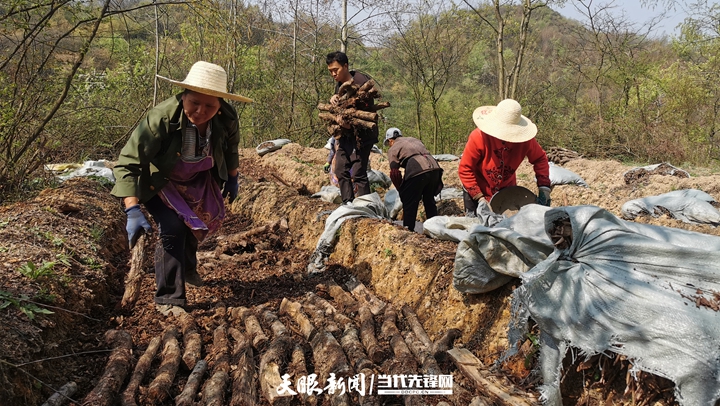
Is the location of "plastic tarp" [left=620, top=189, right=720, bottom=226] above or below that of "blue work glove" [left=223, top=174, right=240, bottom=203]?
below

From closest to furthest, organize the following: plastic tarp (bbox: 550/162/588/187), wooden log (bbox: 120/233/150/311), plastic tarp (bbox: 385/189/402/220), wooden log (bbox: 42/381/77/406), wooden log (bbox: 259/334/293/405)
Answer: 1. wooden log (bbox: 42/381/77/406)
2. wooden log (bbox: 259/334/293/405)
3. wooden log (bbox: 120/233/150/311)
4. plastic tarp (bbox: 385/189/402/220)
5. plastic tarp (bbox: 550/162/588/187)

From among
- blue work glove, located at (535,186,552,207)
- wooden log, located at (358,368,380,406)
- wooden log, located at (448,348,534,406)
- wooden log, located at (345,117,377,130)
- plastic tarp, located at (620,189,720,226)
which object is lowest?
wooden log, located at (358,368,380,406)

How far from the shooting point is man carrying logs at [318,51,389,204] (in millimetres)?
5562

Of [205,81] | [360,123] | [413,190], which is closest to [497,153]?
[413,190]

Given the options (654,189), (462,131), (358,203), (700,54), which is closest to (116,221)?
(358,203)

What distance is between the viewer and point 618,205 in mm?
7887

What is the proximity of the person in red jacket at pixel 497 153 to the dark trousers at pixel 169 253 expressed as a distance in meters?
2.47

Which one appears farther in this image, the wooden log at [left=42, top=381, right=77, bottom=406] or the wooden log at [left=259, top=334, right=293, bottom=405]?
the wooden log at [left=259, top=334, right=293, bottom=405]

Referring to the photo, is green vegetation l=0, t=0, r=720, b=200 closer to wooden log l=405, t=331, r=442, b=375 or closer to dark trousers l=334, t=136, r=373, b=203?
dark trousers l=334, t=136, r=373, b=203

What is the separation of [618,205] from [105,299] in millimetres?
7236

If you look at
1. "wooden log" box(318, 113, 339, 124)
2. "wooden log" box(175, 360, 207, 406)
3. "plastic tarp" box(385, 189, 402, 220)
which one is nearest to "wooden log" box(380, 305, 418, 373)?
"wooden log" box(175, 360, 207, 406)

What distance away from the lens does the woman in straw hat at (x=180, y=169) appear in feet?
11.1

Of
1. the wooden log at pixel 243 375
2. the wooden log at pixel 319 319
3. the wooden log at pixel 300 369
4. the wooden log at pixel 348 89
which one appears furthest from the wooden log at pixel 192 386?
the wooden log at pixel 348 89

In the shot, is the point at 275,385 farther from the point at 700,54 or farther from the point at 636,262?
the point at 700,54
